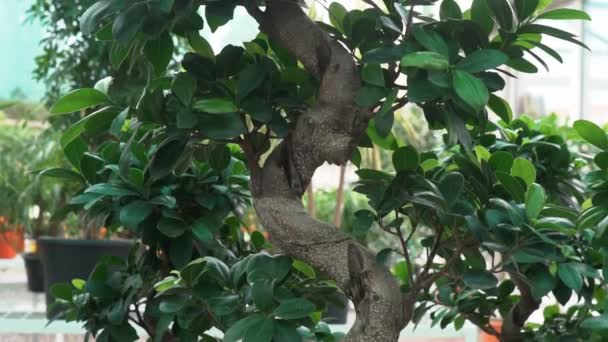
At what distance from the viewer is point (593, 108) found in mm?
3330

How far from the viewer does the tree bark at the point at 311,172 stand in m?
0.82

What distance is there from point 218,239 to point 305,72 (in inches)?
12.9

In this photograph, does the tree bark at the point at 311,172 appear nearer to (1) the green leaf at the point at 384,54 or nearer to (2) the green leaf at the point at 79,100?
(1) the green leaf at the point at 384,54

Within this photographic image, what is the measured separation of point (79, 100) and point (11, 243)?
2.20 meters

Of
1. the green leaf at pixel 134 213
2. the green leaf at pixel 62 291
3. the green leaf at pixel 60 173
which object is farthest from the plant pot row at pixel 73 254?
the green leaf at pixel 134 213

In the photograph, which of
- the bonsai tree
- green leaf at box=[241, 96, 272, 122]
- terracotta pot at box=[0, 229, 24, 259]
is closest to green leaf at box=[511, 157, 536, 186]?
the bonsai tree

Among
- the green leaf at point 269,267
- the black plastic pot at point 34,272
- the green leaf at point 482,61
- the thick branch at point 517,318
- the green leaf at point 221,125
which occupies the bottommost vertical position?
the black plastic pot at point 34,272

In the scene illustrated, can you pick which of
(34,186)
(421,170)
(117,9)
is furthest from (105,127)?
(34,186)

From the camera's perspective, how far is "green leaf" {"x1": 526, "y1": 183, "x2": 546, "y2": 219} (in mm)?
888

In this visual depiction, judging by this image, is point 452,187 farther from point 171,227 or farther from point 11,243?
point 11,243

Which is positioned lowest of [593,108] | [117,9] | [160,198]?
[593,108]

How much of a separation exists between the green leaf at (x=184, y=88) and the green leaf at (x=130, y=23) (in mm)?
103

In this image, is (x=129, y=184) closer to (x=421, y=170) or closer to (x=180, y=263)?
(x=180, y=263)

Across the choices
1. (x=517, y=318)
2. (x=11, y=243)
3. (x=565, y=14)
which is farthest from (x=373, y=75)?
(x=11, y=243)
